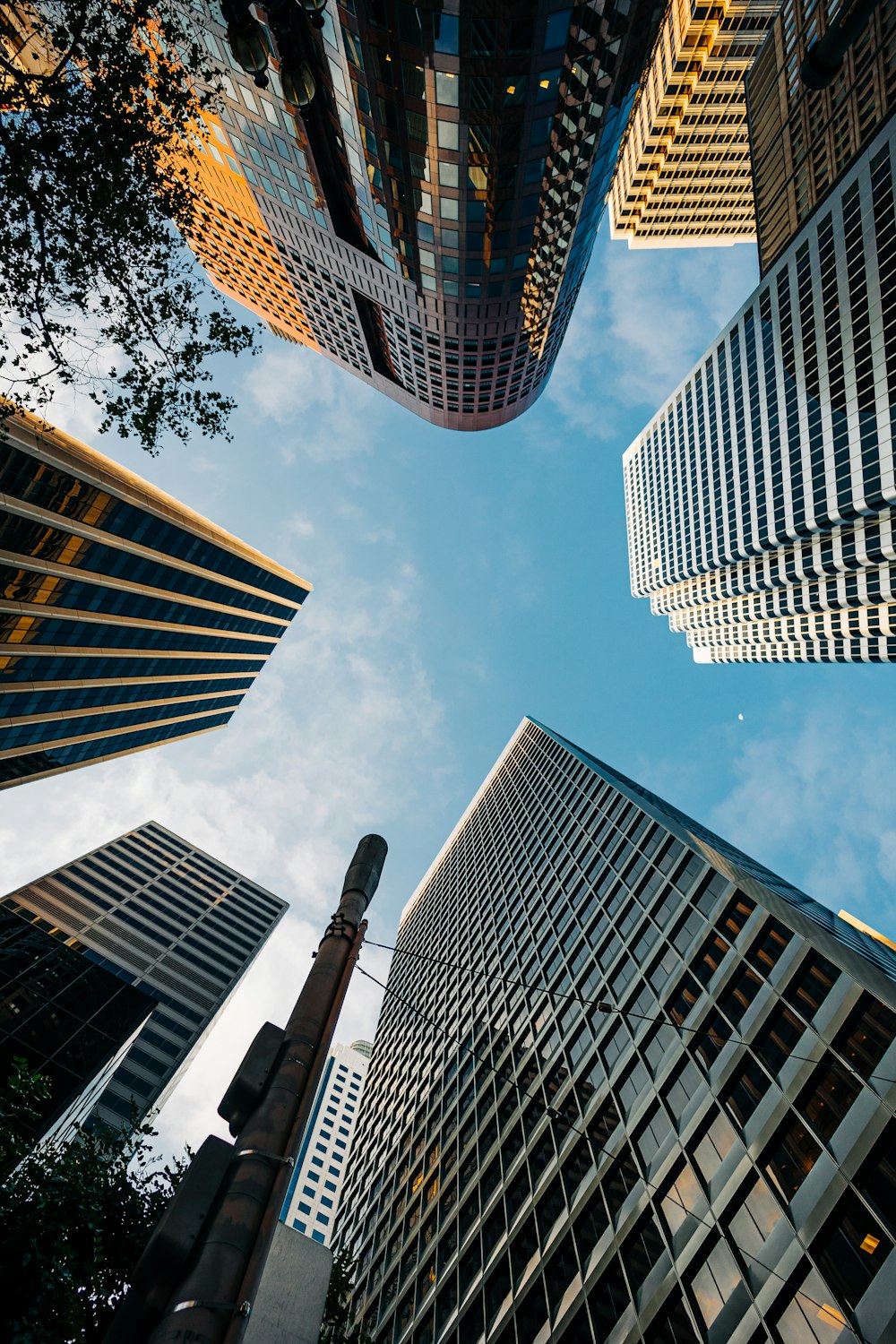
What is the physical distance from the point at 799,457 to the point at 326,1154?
136142 mm

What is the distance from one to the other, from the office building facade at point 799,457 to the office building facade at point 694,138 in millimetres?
36731

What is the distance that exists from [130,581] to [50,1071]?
46.3m

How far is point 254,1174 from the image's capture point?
4699 mm

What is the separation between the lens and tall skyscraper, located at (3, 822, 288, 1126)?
7800 centimetres

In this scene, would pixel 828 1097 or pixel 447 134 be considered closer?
pixel 828 1097

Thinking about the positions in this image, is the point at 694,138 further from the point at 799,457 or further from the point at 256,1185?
the point at 256,1185

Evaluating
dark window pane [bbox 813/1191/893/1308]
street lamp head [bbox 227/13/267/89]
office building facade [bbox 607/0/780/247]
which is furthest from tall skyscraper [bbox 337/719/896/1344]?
office building facade [bbox 607/0/780/247]

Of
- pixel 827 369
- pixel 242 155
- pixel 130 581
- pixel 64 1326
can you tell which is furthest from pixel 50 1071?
pixel 827 369

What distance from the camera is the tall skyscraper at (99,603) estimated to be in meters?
53.7

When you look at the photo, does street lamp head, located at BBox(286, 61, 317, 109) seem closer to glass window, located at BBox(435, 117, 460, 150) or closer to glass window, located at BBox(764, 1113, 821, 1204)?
glass window, located at BBox(435, 117, 460, 150)

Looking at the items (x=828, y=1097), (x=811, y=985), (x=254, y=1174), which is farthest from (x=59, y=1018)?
(x=254, y=1174)

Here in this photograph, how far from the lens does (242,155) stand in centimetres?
4909

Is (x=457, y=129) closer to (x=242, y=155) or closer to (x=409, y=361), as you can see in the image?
(x=242, y=155)

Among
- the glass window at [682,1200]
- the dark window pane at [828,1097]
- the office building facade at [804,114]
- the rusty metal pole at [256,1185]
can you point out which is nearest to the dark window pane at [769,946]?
the dark window pane at [828,1097]
